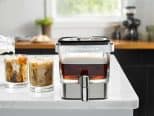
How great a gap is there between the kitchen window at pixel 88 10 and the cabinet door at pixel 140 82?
30.9 inches

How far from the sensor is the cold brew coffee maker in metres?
1.21

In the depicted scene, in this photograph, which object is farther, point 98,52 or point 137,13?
point 137,13

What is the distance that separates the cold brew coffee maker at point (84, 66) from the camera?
1215 mm

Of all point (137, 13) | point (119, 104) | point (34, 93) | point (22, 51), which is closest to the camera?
point (119, 104)

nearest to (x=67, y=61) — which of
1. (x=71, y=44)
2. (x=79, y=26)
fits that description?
(x=71, y=44)

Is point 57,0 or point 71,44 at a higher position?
point 57,0

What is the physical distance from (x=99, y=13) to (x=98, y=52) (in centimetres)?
275

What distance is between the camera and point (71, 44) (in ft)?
3.98

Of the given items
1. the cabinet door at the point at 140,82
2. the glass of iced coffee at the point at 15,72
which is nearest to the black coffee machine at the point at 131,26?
the cabinet door at the point at 140,82

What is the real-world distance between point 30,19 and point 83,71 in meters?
2.70

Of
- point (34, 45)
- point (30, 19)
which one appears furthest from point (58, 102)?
point (30, 19)

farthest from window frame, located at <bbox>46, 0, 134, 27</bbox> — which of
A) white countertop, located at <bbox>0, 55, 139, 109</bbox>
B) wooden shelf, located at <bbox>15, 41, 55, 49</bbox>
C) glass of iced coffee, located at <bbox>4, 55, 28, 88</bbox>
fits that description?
white countertop, located at <bbox>0, 55, 139, 109</bbox>

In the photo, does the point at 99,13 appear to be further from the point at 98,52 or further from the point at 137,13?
the point at 98,52

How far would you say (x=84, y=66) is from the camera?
47.9 inches
